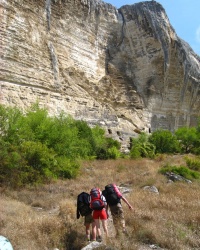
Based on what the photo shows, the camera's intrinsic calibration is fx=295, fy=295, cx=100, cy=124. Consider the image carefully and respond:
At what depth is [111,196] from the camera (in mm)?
5516

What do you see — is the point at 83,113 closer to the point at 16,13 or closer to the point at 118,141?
the point at 118,141

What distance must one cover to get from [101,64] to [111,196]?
84.5ft

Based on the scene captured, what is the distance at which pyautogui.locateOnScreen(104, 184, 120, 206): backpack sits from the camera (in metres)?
5.47

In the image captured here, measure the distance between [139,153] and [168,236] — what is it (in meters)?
16.9

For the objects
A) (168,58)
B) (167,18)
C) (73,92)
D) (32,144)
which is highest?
(167,18)

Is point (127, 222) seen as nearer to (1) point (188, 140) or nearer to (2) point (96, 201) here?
(2) point (96, 201)

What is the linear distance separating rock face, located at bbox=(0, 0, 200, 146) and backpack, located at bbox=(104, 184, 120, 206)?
14.6 meters

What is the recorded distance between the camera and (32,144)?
11078 mm

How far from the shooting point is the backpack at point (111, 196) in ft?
18.0

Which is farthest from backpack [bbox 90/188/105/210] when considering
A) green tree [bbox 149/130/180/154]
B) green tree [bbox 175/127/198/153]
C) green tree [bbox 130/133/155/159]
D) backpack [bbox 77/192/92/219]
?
green tree [bbox 175/127/198/153]

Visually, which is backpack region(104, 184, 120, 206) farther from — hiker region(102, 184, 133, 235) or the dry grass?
the dry grass

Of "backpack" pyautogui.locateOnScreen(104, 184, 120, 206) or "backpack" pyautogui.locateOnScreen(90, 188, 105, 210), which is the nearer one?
"backpack" pyautogui.locateOnScreen(90, 188, 105, 210)

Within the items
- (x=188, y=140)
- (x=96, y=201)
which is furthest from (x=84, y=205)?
(x=188, y=140)

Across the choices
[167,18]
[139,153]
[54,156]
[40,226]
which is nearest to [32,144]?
[54,156]
